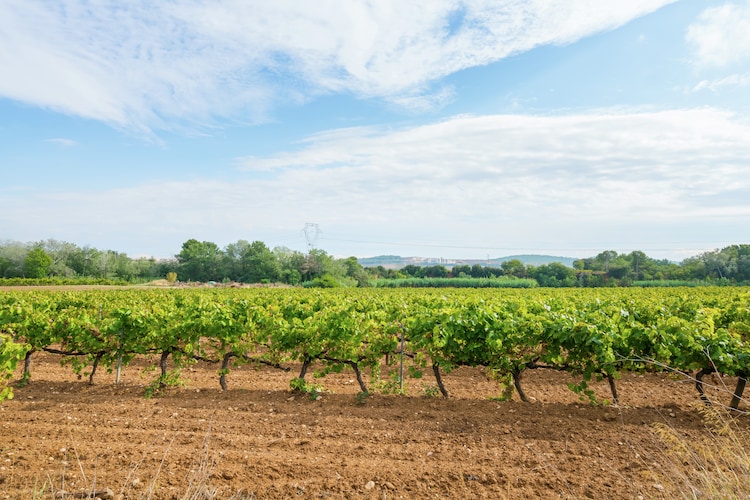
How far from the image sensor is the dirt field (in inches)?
178

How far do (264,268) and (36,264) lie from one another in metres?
34.0

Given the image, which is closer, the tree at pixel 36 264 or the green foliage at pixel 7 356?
the green foliage at pixel 7 356

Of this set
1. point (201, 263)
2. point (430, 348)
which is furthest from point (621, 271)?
point (430, 348)

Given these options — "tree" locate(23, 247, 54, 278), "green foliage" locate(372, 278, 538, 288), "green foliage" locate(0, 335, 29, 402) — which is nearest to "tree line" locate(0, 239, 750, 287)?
"tree" locate(23, 247, 54, 278)

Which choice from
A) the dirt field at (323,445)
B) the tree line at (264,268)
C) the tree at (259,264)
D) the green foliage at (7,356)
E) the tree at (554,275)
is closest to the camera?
the dirt field at (323,445)

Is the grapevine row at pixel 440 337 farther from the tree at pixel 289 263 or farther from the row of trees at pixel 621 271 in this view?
the row of trees at pixel 621 271

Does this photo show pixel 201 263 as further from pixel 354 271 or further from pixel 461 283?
pixel 461 283

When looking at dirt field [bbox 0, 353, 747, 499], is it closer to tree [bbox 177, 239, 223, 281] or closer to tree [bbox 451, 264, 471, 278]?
tree [bbox 177, 239, 223, 281]

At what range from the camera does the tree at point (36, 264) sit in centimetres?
7156

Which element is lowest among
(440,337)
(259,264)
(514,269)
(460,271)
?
(440,337)

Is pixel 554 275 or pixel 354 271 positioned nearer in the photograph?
pixel 354 271

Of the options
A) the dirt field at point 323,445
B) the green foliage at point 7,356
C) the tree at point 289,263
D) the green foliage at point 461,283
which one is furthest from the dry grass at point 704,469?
the tree at point 289,263

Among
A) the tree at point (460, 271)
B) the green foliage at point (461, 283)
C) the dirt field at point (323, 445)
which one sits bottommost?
the dirt field at point (323, 445)

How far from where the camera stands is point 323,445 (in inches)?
222
